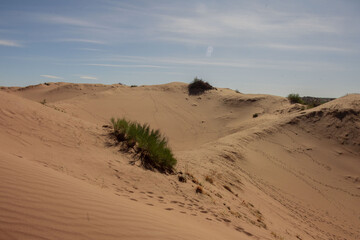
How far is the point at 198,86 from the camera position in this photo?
25203 mm

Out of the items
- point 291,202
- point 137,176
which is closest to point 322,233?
point 291,202

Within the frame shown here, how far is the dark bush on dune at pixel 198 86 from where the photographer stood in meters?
24.7

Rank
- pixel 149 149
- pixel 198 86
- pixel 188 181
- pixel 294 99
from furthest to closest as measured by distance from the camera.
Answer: pixel 198 86 → pixel 294 99 → pixel 149 149 → pixel 188 181

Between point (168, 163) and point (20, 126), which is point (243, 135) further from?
point (20, 126)

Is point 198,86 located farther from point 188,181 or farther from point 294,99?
point 188,181

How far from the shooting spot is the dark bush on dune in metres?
24.7

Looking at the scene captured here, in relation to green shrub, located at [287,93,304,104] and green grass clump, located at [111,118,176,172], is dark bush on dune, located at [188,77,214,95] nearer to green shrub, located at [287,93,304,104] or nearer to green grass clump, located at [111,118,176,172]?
green shrub, located at [287,93,304,104]

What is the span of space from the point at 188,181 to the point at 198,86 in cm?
1944

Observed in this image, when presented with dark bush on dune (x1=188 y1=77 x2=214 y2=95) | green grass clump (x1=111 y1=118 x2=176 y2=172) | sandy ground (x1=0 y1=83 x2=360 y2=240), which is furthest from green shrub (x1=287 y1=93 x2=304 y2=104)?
green grass clump (x1=111 y1=118 x2=176 y2=172)

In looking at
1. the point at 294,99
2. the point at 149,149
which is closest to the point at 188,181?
the point at 149,149

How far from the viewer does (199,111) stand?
20750 millimetres

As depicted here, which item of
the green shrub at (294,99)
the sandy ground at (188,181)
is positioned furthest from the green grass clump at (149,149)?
the green shrub at (294,99)

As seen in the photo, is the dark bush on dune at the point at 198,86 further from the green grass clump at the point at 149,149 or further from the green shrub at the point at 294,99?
the green grass clump at the point at 149,149

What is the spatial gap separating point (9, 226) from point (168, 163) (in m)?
4.56
